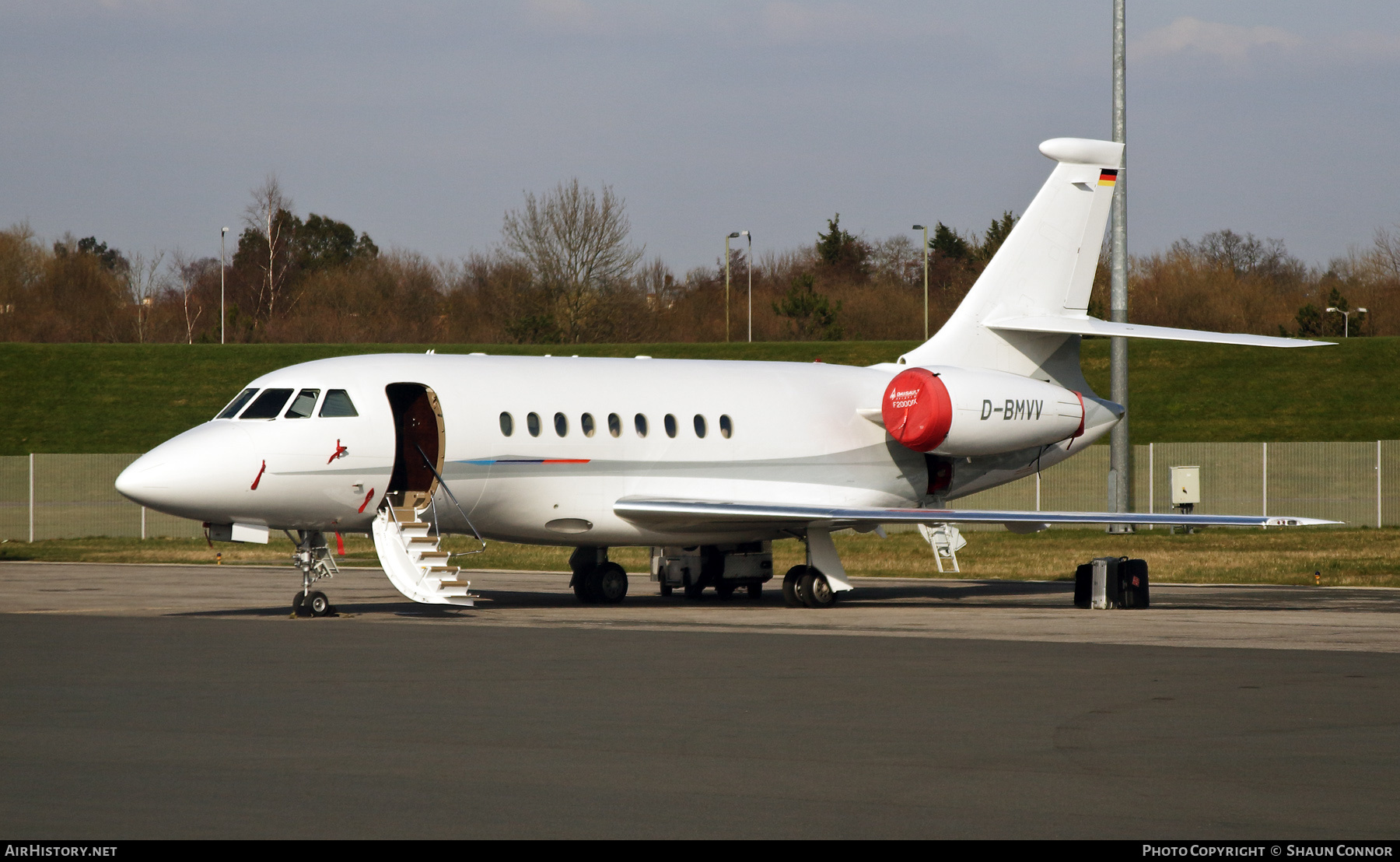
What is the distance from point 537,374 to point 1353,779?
15122mm

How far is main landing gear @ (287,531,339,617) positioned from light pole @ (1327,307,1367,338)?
2500 inches

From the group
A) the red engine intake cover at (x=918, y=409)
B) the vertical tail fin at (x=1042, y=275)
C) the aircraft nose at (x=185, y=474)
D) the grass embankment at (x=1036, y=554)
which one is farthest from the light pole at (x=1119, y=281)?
the aircraft nose at (x=185, y=474)

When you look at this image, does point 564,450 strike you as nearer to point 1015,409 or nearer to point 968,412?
Answer: point 968,412

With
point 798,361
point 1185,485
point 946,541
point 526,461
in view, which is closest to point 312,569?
point 526,461

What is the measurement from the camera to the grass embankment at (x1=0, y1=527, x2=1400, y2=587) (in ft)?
95.3

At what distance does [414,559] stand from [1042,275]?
11841 mm

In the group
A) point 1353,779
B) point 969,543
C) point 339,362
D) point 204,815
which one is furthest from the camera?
point 969,543

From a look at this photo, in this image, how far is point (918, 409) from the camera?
24438mm

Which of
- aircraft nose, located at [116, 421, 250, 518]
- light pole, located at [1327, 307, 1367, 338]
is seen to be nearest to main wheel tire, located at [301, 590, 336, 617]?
aircraft nose, located at [116, 421, 250, 518]

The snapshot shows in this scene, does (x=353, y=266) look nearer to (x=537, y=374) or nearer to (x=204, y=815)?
(x=537, y=374)

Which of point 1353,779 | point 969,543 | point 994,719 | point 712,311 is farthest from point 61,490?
point 712,311

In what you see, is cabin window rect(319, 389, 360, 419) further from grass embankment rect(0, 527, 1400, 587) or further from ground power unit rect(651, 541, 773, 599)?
grass embankment rect(0, 527, 1400, 587)

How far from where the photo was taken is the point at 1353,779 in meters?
8.54

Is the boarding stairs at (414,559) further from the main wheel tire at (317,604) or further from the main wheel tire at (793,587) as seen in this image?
the main wheel tire at (793,587)
